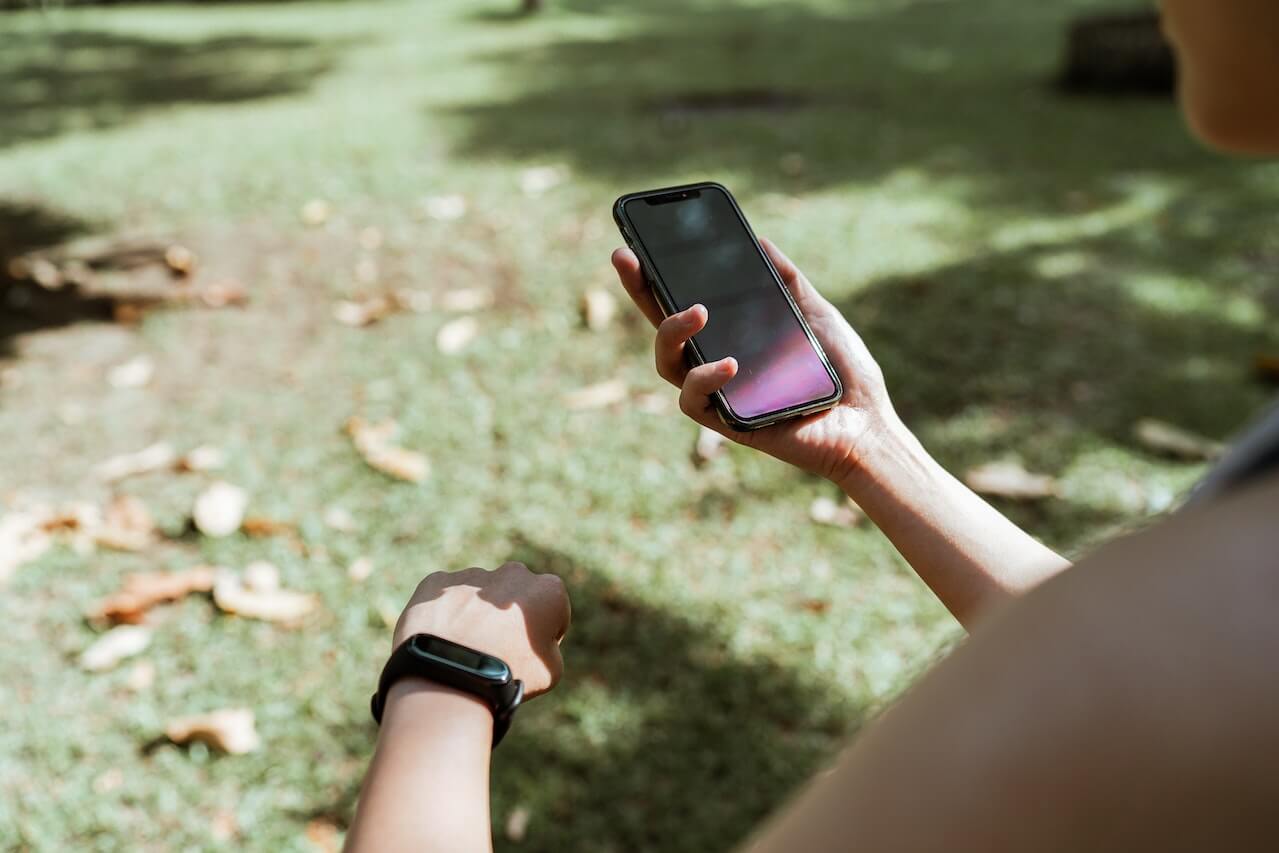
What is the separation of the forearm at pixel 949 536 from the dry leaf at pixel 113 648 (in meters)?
1.75

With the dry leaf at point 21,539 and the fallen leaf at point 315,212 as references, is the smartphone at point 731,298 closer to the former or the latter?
the dry leaf at point 21,539

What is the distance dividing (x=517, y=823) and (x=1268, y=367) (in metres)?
2.83

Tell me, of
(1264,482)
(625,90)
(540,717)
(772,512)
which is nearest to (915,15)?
(625,90)

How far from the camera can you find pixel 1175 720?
0.46 meters

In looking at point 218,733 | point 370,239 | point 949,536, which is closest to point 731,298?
point 949,536

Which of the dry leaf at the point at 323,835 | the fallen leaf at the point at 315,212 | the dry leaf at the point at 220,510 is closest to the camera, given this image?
the dry leaf at the point at 323,835

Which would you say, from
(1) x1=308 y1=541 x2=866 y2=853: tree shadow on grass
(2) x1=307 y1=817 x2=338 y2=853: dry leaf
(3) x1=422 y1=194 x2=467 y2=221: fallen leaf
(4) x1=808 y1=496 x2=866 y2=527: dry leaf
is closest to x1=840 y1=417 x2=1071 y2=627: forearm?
(1) x1=308 y1=541 x2=866 y2=853: tree shadow on grass

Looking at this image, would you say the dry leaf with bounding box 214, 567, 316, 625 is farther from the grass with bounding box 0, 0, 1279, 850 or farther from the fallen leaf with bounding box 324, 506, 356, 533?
the fallen leaf with bounding box 324, 506, 356, 533

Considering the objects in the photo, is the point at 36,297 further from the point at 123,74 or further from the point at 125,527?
the point at 123,74

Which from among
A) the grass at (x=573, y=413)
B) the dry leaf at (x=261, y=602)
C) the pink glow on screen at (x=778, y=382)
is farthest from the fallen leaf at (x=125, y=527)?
the pink glow on screen at (x=778, y=382)

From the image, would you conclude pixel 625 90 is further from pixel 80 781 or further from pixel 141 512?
pixel 80 781

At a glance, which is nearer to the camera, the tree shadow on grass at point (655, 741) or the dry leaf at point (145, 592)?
the tree shadow on grass at point (655, 741)

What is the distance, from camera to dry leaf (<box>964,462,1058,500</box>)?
111 inches

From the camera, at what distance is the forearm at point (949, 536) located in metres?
1.24
